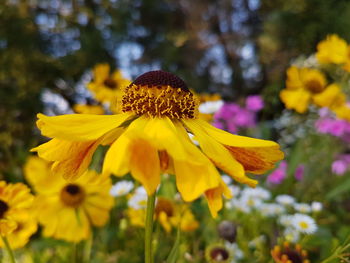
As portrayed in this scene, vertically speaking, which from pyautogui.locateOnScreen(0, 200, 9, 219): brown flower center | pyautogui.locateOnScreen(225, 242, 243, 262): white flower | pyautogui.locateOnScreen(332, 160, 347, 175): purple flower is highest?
pyautogui.locateOnScreen(0, 200, 9, 219): brown flower center

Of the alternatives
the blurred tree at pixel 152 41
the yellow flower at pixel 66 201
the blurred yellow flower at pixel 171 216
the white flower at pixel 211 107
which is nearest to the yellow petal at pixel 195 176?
the blurred yellow flower at pixel 171 216

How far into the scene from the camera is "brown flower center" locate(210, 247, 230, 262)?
73cm

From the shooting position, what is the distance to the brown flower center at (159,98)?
535 mm

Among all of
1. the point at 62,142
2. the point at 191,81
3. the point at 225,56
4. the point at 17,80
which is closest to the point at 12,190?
the point at 62,142

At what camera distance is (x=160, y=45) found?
463 centimetres

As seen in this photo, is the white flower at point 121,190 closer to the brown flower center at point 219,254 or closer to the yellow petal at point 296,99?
the brown flower center at point 219,254

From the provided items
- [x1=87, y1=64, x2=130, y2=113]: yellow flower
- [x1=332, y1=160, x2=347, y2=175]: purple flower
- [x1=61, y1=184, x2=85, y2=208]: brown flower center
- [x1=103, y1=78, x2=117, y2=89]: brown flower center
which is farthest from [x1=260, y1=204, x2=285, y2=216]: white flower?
[x1=332, y1=160, x2=347, y2=175]: purple flower

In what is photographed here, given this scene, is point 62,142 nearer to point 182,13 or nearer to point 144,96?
point 144,96

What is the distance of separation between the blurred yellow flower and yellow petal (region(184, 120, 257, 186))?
0.35 metres

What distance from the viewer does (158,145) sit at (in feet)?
1.28

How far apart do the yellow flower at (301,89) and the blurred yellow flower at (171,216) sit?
62 cm

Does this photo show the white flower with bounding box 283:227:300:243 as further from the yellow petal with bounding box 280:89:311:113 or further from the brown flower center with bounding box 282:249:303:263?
the yellow petal with bounding box 280:89:311:113

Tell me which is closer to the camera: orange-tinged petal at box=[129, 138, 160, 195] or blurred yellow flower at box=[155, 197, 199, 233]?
orange-tinged petal at box=[129, 138, 160, 195]

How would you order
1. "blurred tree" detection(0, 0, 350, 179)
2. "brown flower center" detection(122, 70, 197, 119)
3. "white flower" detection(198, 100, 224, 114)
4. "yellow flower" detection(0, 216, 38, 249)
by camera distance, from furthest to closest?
"blurred tree" detection(0, 0, 350, 179) → "white flower" detection(198, 100, 224, 114) → "yellow flower" detection(0, 216, 38, 249) → "brown flower center" detection(122, 70, 197, 119)
